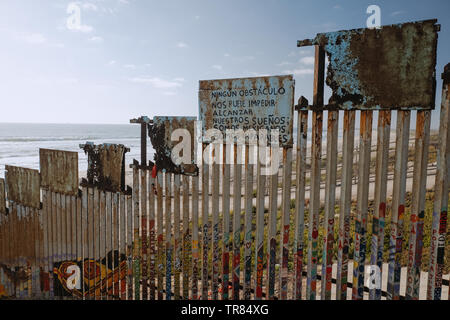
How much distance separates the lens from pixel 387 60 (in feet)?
9.04

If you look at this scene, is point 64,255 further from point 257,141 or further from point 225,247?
point 257,141

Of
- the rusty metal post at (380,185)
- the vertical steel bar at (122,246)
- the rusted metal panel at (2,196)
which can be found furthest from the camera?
the rusted metal panel at (2,196)

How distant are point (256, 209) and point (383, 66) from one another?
181 cm

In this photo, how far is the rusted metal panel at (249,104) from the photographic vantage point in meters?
3.16

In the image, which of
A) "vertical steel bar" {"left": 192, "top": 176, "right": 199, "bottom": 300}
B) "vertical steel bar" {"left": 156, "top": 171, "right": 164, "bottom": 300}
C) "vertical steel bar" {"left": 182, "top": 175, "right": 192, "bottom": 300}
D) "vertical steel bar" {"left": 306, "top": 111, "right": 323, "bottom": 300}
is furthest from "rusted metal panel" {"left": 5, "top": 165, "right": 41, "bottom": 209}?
"vertical steel bar" {"left": 306, "top": 111, "right": 323, "bottom": 300}

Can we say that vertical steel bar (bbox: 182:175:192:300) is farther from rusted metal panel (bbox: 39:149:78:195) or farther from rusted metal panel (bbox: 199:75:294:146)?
rusted metal panel (bbox: 39:149:78:195)

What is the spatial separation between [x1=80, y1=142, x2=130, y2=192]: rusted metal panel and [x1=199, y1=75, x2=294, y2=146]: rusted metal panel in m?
1.25

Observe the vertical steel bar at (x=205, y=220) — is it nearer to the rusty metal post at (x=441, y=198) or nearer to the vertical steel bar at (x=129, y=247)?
the vertical steel bar at (x=129, y=247)

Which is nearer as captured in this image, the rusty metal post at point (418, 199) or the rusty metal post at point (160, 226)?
the rusty metal post at point (418, 199)

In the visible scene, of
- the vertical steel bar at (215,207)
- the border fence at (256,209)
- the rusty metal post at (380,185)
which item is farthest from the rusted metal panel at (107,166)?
the rusty metal post at (380,185)

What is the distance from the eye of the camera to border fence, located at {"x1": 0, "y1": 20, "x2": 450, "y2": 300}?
2.83 m

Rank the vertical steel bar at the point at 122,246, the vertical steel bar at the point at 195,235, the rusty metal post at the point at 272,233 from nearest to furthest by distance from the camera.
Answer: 1. the rusty metal post at the point at 272,233
2. the vertical steel bar at the point at 195,235
3. the vertical steel bar at the point at 122,246

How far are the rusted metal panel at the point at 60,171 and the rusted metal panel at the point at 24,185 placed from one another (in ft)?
0.61
